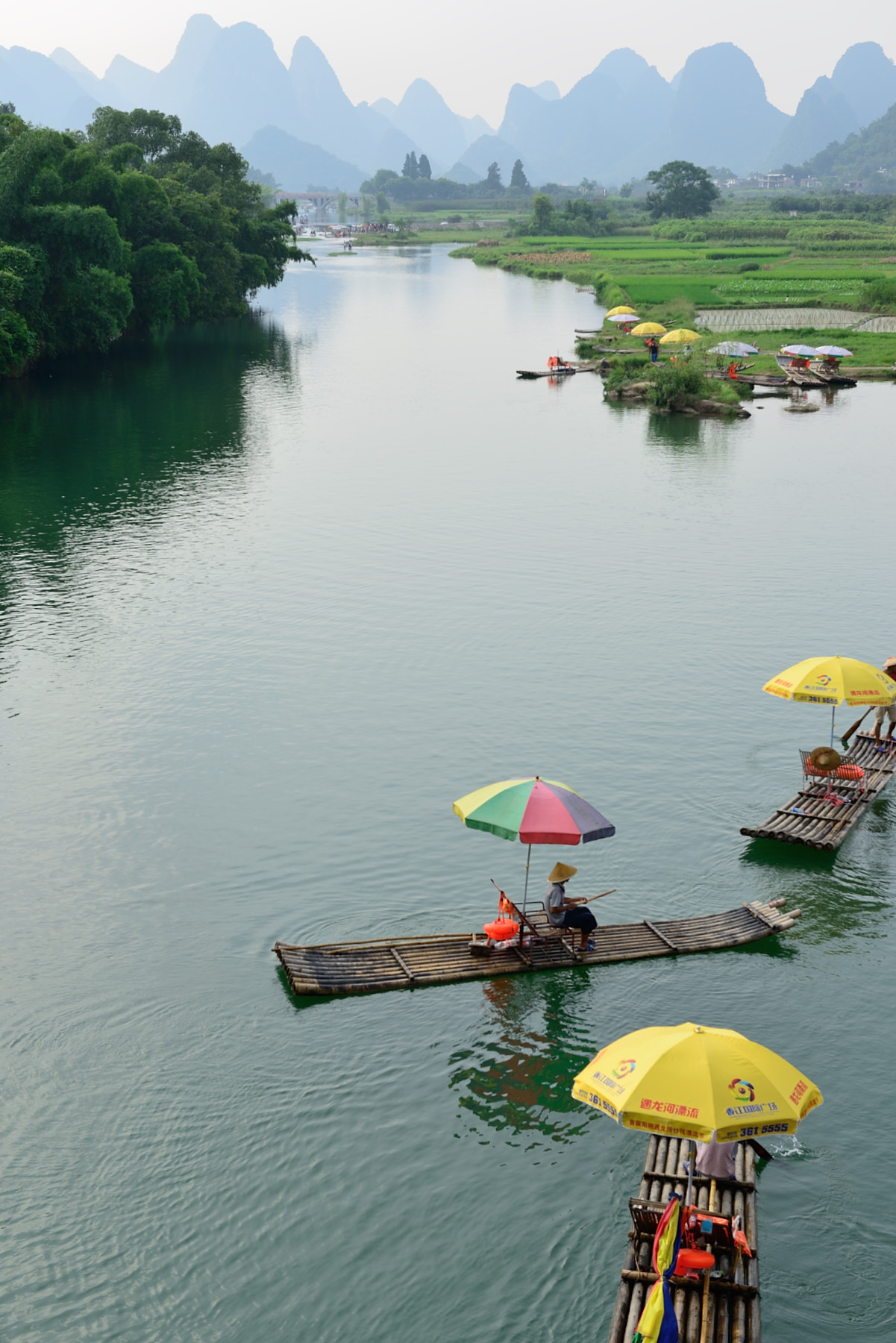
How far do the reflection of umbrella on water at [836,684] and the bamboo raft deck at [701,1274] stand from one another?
11331 millimetres

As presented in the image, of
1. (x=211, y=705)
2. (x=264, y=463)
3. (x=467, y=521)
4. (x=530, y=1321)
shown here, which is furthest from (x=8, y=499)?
(x=530, y=1321)

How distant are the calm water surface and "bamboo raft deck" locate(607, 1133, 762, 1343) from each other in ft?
3.22

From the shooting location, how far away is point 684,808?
82.4ft

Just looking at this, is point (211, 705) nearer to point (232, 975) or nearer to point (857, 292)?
point (232, 975)

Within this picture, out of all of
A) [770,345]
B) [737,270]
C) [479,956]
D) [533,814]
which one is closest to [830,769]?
[533,814]

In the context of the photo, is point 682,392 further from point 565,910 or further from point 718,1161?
point 718,1161

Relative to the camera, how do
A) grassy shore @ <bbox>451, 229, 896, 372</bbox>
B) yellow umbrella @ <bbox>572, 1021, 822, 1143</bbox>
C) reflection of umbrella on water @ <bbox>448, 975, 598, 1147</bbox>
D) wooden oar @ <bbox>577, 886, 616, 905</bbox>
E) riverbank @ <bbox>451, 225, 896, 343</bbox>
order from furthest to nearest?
riverbank @ <bbox>451, 225, 896, 343</bbox>
grassy shore @ <bbox>451, 229, 896, 372</bbox>
wooden oar @ <bbox>577, 886, 616, 905</bbox>
reflection of umbrella on water @ <bbox>448, 975, 598, 1147</bbox>
yellow umbrella @ <bbox>572, 1021, 822, 1143</bbox>

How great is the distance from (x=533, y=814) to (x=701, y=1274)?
25.8 ft

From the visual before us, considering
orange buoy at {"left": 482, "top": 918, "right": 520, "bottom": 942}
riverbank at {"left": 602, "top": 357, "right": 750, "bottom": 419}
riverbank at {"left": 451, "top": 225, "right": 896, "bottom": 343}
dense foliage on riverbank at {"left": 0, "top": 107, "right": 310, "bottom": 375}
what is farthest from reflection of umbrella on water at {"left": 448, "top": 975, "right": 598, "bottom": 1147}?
riverbank at {"left": 451, "top": 225, "right": 896, "bottom": 343}

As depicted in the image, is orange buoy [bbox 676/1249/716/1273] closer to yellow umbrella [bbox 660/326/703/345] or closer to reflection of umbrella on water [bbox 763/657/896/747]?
reflection of umbrella on water [bbox 763/657/896/747]

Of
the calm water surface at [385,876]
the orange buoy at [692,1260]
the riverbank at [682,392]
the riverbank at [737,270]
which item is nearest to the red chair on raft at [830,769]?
the calm water surface at [385,876]

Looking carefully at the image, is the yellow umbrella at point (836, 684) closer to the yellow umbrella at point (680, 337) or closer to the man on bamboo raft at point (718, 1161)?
the man on bamboo raft at point (718, 1161)

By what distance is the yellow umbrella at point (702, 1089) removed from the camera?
503 inches

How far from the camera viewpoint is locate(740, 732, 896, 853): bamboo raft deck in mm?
22922
